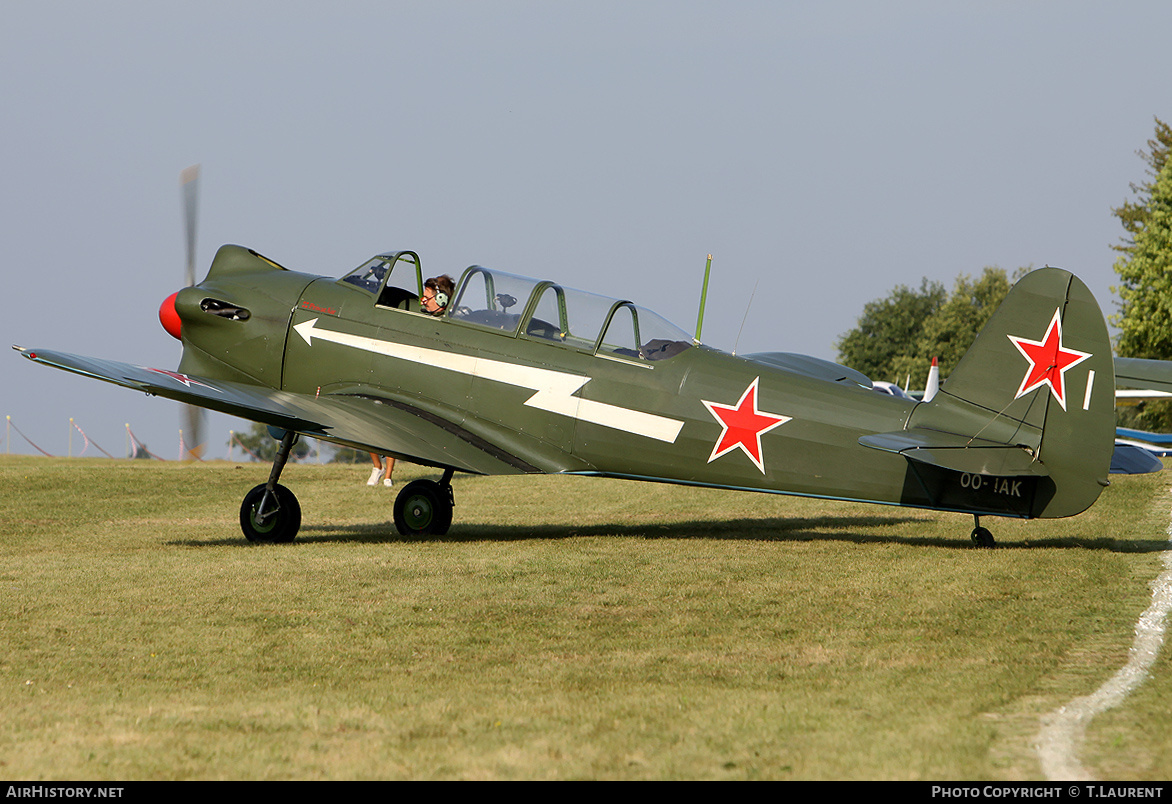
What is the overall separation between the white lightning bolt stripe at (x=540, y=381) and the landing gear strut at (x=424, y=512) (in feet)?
3.55

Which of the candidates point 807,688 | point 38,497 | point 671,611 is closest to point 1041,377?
point 671,611

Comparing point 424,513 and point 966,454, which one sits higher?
point 966,454

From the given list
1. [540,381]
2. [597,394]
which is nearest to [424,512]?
[540,381]

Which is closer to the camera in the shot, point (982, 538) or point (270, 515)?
point (982, 538)

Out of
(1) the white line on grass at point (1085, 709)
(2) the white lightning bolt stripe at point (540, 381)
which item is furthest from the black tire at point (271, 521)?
(1) the white line on grass at point (1085, 709)

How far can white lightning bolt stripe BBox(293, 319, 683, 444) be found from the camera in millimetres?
10203

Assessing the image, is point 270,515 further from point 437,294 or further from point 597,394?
point 597,394

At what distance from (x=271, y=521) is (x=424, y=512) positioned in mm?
1452

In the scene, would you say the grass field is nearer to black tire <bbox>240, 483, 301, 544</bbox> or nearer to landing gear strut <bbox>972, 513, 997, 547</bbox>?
landing gear strut <bbox>972, 513, 997, 547</bbox>

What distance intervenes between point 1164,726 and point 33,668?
505 cm

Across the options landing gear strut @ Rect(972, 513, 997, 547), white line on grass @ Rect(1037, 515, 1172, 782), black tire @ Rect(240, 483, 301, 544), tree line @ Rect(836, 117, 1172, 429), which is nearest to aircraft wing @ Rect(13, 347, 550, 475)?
black tire @ Rect(240, 483, 301, 544)

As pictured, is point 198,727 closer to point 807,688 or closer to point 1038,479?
point 807,688

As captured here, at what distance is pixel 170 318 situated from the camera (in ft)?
40.7

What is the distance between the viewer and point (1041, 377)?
351 inches
